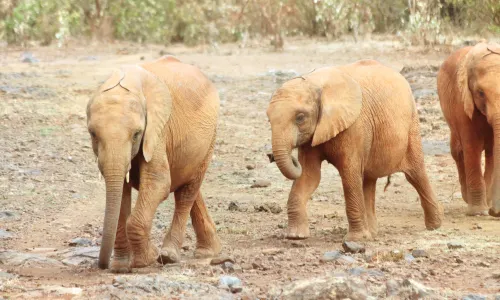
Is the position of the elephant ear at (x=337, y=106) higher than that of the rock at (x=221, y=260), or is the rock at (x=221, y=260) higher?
the elephant ear at (x=337, y=106)

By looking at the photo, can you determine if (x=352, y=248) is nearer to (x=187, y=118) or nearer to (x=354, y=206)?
(x=354, y=206)

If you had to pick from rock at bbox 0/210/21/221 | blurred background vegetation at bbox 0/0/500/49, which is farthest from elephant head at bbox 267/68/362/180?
blurred background vegetation at bbox 0/0/500/49

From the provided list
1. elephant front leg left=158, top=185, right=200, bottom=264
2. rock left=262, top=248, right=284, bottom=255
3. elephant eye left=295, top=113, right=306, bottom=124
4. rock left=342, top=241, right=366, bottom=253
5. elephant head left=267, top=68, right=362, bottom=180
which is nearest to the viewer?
elephant front leg left=158, top=185, right=200, bottom=264

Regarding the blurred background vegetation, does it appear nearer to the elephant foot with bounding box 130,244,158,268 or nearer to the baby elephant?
the baby elephant

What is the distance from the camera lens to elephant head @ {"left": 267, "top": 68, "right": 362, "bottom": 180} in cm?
848

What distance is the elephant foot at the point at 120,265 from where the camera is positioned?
747 cm

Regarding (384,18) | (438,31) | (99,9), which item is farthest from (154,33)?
(438,31)

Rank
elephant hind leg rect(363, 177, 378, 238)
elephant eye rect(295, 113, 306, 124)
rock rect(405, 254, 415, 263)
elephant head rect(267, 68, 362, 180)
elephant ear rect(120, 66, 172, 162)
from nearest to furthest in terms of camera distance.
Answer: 1. elephant ear rect(120, 66, 172, 162)
2. rock rect(405, 254, 415, 263)
3. elephant head rect(267, 68, 362, 180)
4. elephant eye rect(295, 113, 306, 124)
5. elephant hind leg rect(363, 177, 378, 238)

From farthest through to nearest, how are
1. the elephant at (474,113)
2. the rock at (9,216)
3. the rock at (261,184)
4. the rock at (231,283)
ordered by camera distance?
the rock at (261,184)
the rock at (9,216)
the elephant at (474,113)
the rock at (231,283)

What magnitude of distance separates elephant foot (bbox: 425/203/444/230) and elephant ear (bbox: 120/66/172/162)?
3.30m

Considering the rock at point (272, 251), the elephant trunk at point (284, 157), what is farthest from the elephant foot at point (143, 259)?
the elephant trunk at point (284, 157)

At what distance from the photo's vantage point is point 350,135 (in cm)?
890

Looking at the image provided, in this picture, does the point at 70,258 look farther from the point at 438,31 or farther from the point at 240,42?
the point at 240,42

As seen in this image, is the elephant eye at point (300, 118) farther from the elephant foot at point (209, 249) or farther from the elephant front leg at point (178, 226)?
the elephant foot at point (209, 249)
